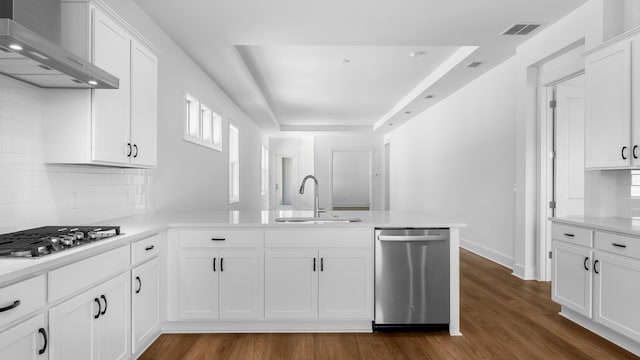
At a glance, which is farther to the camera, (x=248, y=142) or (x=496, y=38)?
(x=248, y=142)

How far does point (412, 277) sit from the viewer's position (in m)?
2.70

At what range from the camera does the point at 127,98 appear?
241 centimetres

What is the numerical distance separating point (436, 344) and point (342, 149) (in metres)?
9.25

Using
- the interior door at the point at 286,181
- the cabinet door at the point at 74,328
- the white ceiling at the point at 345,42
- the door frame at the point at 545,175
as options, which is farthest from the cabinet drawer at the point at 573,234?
the interior door at the point at 286,181

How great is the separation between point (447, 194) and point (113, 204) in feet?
18.5

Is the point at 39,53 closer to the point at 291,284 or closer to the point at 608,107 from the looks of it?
the point at 291,284

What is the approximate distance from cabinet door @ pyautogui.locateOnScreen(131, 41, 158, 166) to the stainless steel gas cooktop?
70cm

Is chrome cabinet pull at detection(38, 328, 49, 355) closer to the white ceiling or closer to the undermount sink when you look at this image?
the undermount sink

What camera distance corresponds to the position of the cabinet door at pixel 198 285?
106 inches

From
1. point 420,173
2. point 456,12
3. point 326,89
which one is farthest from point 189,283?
point 420,173

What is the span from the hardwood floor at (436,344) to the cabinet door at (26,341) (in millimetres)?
1084

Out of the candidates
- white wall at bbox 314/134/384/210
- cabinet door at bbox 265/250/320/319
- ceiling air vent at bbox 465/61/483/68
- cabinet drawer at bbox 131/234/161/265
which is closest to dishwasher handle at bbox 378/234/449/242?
cabinet door at bbox 265/250/320/319

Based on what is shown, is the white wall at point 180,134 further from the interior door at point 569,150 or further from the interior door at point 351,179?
the interior door at point 351,179

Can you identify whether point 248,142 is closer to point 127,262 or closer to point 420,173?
point 420,173
